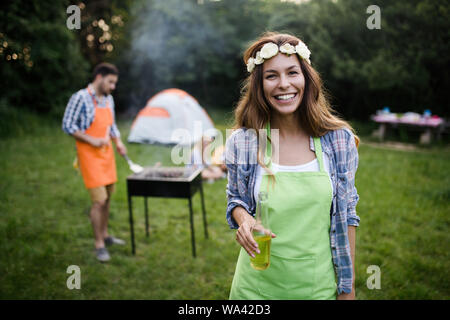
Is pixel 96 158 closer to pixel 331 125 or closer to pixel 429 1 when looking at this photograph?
pixel 331 125

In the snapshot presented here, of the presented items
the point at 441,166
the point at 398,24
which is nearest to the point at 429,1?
the point at 398,24

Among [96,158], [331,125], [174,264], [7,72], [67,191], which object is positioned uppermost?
[7,72]

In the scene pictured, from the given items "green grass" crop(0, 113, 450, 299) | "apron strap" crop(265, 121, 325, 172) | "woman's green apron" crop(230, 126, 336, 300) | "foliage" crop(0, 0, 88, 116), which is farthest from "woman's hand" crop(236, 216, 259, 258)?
"foliage" crop(0, 0, 88, 116)

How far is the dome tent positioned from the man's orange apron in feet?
19.3

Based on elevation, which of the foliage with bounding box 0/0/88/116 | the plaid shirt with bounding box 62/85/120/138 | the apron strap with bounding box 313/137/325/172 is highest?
the foliage with bounding box 0/0/88/116

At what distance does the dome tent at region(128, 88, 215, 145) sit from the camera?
9.80 meters

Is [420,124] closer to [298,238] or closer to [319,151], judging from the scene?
[319,151]

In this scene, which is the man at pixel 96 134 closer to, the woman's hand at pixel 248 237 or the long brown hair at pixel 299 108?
the long brown hair at pixel 299 108

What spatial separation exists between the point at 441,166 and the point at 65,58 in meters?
12.8

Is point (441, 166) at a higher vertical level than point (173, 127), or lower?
lower

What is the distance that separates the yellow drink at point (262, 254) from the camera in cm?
149

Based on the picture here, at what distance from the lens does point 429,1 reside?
9117mm

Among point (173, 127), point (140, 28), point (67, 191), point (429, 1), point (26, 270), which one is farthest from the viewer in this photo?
point (140, 28)

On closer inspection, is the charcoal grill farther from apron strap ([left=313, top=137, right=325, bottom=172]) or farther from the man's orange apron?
apron strap ([left=313, top=137, right=325, bottom=172])
